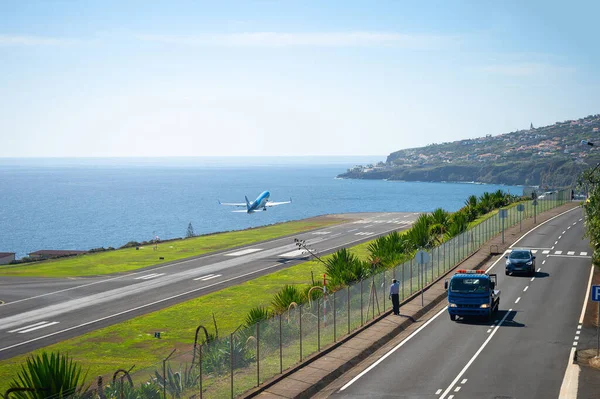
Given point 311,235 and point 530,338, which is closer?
point 530,338

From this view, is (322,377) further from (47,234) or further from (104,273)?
(47,234)

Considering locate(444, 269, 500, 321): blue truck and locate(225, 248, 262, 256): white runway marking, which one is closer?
locate(444, 269, 500, 321): blue truck

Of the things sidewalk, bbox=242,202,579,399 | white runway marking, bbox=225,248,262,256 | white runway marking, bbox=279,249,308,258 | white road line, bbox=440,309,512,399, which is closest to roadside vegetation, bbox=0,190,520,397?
sidewalk, bbox=242,202,579,399

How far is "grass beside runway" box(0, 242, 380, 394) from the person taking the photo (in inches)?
1318

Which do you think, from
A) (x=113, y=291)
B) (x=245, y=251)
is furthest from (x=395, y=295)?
(x=245, y=251)

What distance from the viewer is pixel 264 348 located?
23.5 meters

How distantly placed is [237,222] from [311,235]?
9553 centimetres

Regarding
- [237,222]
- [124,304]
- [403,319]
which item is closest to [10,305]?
[124,304]

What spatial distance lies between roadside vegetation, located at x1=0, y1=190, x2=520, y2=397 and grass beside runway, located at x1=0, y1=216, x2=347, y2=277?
18226mm

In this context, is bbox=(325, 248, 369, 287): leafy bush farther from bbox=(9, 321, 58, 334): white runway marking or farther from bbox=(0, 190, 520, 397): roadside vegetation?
bbox=(9, 321, 58, 334): white runway marking

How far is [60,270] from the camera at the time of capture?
66.7 metres

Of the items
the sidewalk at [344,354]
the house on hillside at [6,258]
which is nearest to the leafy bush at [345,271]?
the sidewalk at [344,354]

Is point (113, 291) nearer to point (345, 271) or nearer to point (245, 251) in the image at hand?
point (345, 271)

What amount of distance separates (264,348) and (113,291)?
33.1 meters
